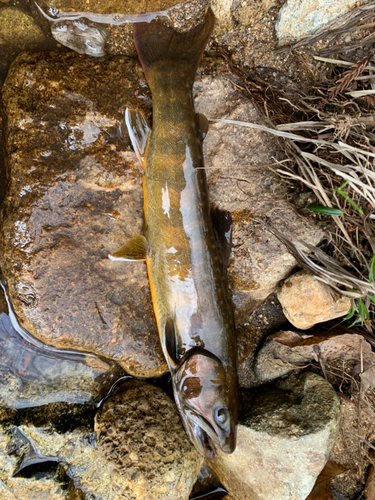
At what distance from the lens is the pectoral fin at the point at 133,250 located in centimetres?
334

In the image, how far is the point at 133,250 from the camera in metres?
3.37

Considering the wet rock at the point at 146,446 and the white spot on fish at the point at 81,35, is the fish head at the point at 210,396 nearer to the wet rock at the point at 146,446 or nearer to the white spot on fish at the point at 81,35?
the wet rock at the point at 146,446

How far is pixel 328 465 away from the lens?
161 inches

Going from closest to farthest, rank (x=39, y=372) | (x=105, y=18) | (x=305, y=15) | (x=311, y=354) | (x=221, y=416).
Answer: (x=221, y=416) → (x=305, y=15) → (x=105, y=18) → (x=39, y=372) → (x=311, y=354)

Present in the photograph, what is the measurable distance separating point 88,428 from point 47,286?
63.7 inches

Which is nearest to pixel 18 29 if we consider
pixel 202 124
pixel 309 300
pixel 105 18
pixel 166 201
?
pixel 105 18

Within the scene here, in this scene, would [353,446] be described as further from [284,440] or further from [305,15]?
[305,15]

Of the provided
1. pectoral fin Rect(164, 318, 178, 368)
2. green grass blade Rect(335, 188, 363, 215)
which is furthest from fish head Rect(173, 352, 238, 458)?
green grass blade Rect(335, 188, 363, 215)

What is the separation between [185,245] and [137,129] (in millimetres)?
1237

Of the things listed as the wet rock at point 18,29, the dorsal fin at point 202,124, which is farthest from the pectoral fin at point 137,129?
the wet rock at point 18,29

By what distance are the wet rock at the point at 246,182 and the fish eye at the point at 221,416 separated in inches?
56.2

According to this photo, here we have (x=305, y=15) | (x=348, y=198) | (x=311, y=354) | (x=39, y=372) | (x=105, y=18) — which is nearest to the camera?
(x=348, y=198)

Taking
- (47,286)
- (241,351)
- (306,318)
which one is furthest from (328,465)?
(47,286)

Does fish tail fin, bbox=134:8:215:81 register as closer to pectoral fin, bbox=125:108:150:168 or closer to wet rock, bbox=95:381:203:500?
pectoral fin, bbox=125:108:150:168
